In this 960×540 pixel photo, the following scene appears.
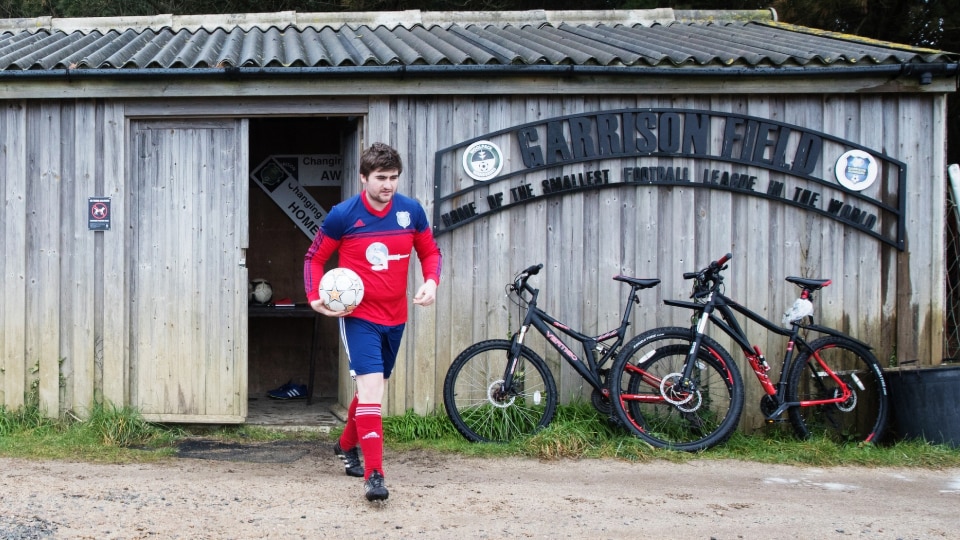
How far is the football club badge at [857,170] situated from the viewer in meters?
7.01

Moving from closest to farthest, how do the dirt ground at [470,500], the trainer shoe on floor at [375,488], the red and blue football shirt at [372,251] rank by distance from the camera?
the dirt ground at [470,500]
the trainer shoe on floor at [375,488]
the red and blue football shirt at [372,251]

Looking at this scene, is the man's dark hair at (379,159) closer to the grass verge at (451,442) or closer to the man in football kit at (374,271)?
the man in football kit at (374,271)

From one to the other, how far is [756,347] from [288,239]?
16.2 ft

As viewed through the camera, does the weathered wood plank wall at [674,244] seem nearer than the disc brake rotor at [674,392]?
No

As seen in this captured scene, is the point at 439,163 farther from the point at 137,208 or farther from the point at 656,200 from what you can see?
the point at 137,208

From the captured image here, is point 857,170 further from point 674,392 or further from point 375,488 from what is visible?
point 375,488

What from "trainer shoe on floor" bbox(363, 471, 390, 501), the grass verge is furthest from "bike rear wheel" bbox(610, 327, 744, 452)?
"trainer shoe on floor" bbox(363, 471, 390, 501)

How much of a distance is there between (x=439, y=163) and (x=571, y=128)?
1040 millimetres

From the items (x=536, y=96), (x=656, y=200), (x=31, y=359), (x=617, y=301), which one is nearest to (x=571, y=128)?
(x=536, y=96)

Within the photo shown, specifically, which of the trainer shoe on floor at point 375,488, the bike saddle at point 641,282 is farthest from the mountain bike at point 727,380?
the trainer shoe on floor at point 375,488

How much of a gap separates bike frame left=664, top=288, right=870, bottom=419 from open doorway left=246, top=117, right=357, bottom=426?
417 cm

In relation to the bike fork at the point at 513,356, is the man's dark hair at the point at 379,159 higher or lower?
higher

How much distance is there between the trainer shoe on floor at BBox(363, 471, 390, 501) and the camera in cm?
473

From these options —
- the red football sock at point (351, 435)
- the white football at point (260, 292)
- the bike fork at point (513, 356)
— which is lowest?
the red football sock at point (351, 435)
